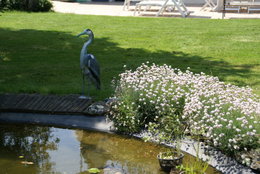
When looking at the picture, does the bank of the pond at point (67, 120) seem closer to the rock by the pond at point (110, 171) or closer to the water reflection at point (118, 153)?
the water reflection at point (118, 153)


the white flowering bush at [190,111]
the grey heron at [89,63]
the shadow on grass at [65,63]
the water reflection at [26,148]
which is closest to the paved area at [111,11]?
the shadow on grass at [65,63]

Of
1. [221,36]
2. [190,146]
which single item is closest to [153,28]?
[221,36]

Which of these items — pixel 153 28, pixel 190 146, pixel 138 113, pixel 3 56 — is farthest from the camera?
pixel 153 28

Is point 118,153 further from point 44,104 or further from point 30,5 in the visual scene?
point 30,5

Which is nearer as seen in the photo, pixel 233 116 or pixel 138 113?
pixel 233 116

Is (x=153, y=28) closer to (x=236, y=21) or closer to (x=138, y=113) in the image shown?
(x=236, y=21)

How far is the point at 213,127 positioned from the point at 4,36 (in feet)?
31.3

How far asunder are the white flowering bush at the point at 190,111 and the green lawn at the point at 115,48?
1.43 metres

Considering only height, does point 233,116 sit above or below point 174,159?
above

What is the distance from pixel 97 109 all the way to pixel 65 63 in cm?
382

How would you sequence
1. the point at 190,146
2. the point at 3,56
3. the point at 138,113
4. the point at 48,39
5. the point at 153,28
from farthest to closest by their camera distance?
1. the point at 153,28
2. the point at 48,39
3. the point at 3,56
4. the point at 138,113
5. the point at 190,146

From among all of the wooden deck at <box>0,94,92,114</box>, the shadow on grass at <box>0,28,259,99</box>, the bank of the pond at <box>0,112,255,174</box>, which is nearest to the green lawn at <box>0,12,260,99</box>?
the shadow on grass at <box>0,28,259,99</box>

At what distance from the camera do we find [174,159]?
18.9 feet

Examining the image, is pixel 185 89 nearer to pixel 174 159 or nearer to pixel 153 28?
pixel 174 159
